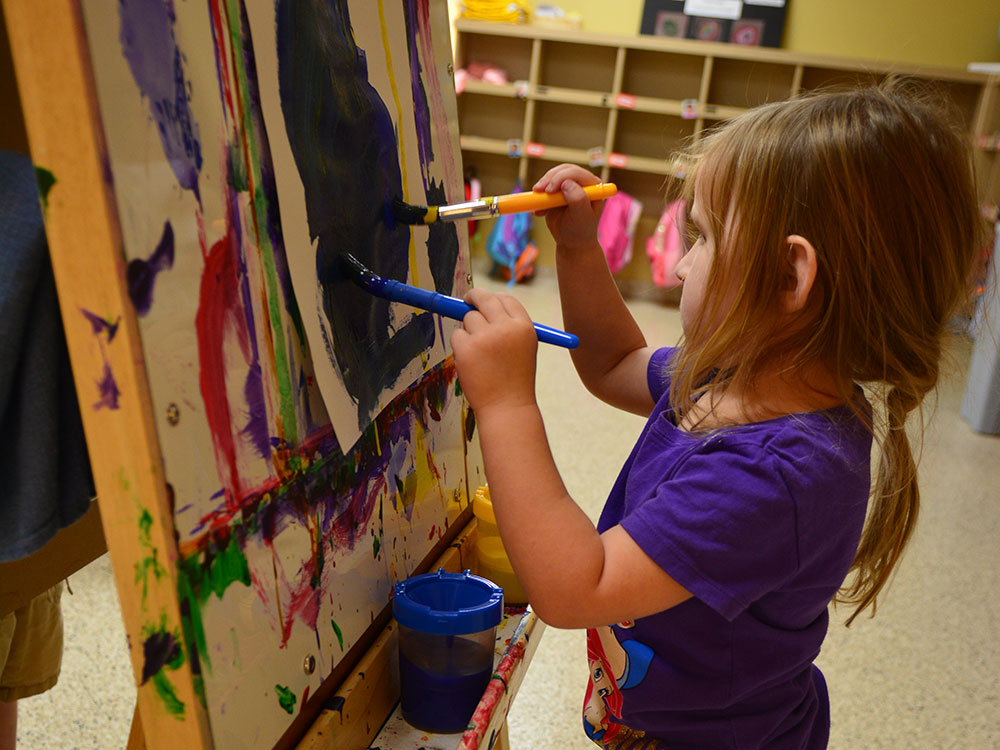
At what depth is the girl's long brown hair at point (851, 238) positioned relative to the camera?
0.73 m

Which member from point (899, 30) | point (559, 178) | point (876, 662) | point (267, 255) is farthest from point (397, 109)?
point (899, 30)

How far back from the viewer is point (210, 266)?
Result: 1.79 feet

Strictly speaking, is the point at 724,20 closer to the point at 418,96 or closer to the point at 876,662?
the point at 876,662

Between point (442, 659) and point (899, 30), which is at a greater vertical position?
point (899, 30)

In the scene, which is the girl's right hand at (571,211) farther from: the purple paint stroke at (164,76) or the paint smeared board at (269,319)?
the purple paint stroke at (164,76)

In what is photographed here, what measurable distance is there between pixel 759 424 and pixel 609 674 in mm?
303

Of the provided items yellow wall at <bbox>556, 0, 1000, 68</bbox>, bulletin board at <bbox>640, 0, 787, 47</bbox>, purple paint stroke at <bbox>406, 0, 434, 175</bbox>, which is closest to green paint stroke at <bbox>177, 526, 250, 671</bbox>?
purple paint stroke at <bbox>406, 0, 434, 175</bbox>

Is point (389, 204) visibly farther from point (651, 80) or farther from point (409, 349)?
point (651, 80)

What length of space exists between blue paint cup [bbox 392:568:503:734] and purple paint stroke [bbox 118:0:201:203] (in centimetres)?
42

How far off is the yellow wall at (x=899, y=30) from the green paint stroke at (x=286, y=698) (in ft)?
14.8

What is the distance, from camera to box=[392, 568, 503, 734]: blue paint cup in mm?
768

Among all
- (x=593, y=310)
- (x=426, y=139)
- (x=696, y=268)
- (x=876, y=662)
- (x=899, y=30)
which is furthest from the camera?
(x=899, y=30)

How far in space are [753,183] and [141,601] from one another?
58 cm

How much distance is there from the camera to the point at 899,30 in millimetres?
4340
